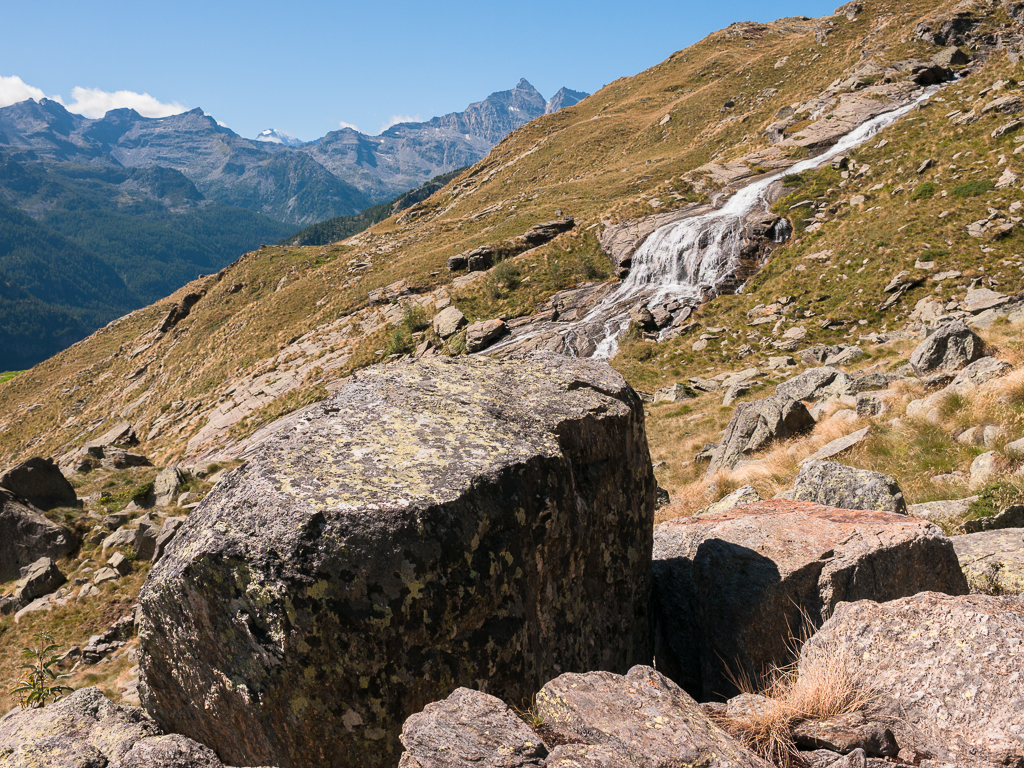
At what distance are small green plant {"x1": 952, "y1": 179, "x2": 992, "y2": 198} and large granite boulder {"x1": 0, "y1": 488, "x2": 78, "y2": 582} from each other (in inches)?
2084

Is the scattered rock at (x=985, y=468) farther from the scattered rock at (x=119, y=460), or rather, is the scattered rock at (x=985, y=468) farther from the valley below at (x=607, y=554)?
the scattered rock at (x=119, y=460)

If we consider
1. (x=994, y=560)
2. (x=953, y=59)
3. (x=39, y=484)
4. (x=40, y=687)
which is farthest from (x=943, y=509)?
(x=953, y=59)

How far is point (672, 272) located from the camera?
1845 inches

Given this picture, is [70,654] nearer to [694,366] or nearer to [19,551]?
[19,551]

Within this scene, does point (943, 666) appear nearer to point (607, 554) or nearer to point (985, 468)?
point (607, 554)

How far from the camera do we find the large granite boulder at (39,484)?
80.9 ft

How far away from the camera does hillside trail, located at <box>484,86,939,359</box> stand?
4262cm

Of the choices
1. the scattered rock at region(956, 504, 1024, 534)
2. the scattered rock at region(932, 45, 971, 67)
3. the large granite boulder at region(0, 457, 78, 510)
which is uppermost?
the scattered rock at region(932, 45, 971, 67)

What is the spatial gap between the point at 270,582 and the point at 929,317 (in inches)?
1366

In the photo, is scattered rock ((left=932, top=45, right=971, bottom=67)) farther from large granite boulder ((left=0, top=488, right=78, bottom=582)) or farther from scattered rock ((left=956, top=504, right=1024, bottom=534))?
large granite boulder ((left=0, top=488, right=78, bottom=582))

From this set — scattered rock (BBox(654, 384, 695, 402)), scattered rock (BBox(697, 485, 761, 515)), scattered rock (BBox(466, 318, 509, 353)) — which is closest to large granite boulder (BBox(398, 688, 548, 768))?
scattered rock (BBox(697, 485, 761, 515))

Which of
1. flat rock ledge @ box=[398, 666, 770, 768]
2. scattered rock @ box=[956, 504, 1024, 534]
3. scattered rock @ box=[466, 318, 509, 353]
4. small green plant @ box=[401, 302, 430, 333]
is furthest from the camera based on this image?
small green plant @ box=[401, 302, 430, 333]

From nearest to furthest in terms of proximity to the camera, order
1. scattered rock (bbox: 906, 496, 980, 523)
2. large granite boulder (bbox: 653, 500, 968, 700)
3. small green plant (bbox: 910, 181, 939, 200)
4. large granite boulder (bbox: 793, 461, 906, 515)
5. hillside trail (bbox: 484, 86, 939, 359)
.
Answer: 1. large granite boulder (bbox: 653, 500, 968, 700)
2. scattered rock (bbox: 906, 496, 980, 523)
3. large granite boulder (bbox: 793, 461, 906, 515)
4. small green plant (bbox: 910, 181, 939, 200)
5. hillside trail (bbox: 484, 86, 939, 359)

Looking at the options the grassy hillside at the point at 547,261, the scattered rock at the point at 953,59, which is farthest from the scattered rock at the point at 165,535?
the scattered rock at the point at 953,59
